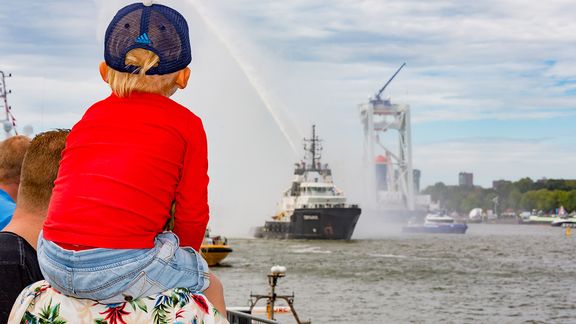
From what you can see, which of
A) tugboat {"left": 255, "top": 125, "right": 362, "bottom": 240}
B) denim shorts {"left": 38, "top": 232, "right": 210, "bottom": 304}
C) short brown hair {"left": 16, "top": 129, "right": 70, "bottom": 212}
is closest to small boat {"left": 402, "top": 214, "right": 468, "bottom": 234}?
tugboat {"left": 255, "top": 125, "right": 362, "bottom": 240}

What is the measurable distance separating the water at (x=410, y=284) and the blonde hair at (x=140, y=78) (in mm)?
33096

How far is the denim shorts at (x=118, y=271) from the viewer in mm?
2660

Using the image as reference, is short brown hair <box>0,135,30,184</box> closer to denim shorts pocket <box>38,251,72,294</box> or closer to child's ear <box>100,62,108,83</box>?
child's ear <box>100,62,108,83</box>

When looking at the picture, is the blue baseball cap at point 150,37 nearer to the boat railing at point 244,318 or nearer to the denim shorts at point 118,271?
the denim shorts at point 118,271

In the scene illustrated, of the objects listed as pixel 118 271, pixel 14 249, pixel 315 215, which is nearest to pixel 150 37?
pixel 118 271

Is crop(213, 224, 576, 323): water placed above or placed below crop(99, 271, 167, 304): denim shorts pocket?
below

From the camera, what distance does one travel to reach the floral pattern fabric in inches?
106

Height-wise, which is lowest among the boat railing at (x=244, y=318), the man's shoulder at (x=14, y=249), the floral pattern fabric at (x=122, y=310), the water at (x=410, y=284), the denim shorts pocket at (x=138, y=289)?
the water at (x=410, y=284)

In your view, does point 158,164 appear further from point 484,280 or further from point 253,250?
point 253,250

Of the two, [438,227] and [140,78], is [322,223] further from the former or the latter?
[140,78]

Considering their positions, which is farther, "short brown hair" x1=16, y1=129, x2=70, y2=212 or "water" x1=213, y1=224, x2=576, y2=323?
"water" x1=213, y1=224, x2=576, y2=323

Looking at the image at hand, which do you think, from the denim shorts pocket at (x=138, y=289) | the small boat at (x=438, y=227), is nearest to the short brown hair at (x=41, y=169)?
the denim shorts pocket at (x=138, y=289)

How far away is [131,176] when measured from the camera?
270 centimetres

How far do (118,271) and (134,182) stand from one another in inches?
10.2
